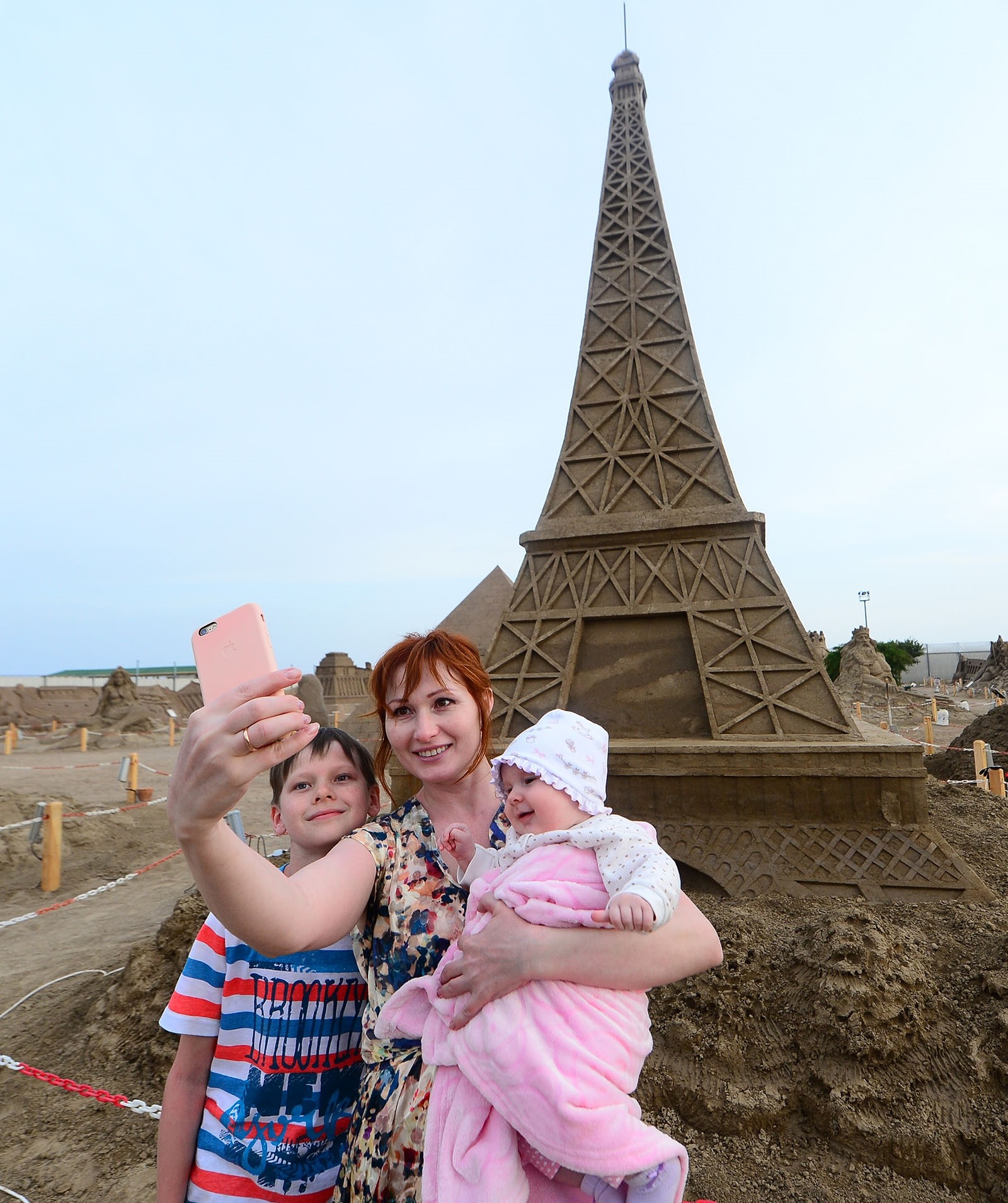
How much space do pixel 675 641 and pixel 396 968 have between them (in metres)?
5.98

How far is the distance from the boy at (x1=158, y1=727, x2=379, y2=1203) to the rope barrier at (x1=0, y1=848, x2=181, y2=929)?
5.24 metres

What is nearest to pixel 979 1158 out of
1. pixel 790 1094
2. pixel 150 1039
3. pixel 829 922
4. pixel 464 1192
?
pixel 790 1094

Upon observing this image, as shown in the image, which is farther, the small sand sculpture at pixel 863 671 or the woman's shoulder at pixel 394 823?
the small sand sculpture at pixel 863 671

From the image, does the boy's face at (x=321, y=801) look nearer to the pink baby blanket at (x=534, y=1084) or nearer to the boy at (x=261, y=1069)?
the boy at (x=261, y=1069)

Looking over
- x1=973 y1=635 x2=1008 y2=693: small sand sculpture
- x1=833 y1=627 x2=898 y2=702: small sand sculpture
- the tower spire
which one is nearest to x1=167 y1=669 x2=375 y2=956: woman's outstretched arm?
the tower spire

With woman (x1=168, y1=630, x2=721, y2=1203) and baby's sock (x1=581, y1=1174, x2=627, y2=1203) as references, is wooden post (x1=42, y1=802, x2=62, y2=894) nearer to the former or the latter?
woman (x1=168, y1=630, x2=721, y2=1203)

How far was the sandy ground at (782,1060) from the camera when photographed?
3.14 m

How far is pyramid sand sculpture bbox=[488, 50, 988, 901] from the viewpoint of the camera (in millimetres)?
5520

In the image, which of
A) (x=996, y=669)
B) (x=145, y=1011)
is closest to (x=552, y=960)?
(x=145, y=1011)

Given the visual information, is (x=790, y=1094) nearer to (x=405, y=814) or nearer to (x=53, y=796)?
(x=405, y=814)

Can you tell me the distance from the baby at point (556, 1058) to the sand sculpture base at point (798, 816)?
4592 millimetres

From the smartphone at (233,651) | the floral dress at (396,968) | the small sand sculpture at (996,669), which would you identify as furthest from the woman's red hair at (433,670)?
the small sand sculpture at (996,669)

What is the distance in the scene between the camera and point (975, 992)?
368 centimetres

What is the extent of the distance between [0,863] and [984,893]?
10797 mm
